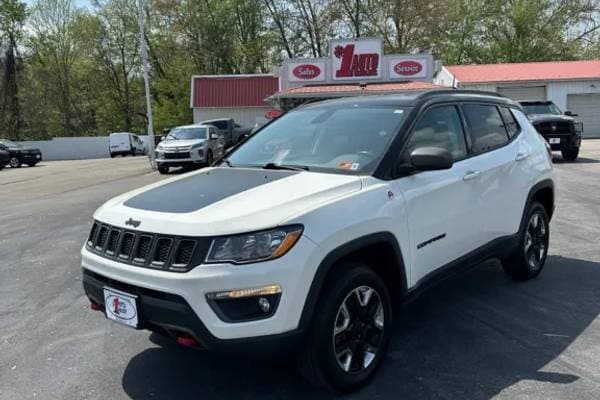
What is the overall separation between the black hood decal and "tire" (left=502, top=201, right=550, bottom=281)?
259 cm

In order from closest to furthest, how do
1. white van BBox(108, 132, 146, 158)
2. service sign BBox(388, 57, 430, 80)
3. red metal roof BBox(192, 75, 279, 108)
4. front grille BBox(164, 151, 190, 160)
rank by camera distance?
1. front grille BBox(164, 151, 190, 160)
2. service sign BBox(388, 57, 430, 80)
3. red metal roof BBox(192, 75, 279, 108)
4. white van BBox(108, 132, 146, 158)

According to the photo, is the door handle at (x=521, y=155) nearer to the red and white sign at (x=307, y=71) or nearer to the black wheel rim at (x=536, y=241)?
the black wheel rim at (x=536, y=241)

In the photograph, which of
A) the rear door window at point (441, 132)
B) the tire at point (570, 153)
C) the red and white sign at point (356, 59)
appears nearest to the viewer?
the rear door window at point (441, 132)

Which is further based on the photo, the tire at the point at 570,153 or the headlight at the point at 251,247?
the tire at the point at 570,153

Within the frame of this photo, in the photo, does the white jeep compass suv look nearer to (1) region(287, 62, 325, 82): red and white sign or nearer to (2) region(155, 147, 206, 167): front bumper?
(2) region(155, 147, 206, 167): front bumper

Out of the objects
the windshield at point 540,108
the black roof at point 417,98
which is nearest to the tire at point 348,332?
the black roof at point 417,98

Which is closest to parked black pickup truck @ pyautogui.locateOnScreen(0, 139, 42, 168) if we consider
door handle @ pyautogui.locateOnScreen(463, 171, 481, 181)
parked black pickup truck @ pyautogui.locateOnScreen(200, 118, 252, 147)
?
parked black pickup truck @ pyautogui.locateOnScreen(200, 118, 252, 147)

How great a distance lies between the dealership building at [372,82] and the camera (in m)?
25.3

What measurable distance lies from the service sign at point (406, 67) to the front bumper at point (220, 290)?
80.2 ft

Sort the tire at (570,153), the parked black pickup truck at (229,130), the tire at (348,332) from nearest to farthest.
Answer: the tire at (348,332), the tire at (570,153), the parked black pickup truck at (229,130)

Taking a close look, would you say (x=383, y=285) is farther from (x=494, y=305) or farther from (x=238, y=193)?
Answer: (x=494, y=305)

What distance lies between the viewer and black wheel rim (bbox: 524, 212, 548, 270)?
5.05 metres

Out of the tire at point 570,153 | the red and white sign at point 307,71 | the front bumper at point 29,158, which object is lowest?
the front bumper at point 29,158

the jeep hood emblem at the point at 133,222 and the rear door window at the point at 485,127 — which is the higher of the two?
the rear door window at the point at 485,127
